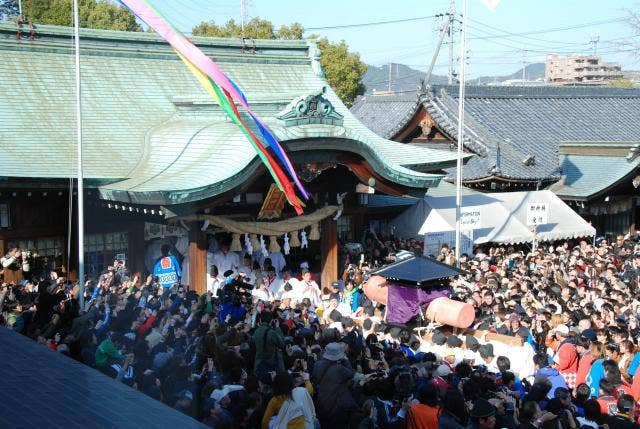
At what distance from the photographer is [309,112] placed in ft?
51.5

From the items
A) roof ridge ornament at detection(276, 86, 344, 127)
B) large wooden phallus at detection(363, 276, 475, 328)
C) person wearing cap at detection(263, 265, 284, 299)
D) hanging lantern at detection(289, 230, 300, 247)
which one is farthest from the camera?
hanging lantern at detection(289, 230, 300, 247)

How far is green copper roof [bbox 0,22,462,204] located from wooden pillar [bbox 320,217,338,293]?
1656mm

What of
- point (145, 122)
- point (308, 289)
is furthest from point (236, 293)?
point (145, 122)

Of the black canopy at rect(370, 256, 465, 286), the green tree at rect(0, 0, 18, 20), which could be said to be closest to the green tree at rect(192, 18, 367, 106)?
the green tree at rect(0, 0, 18, 20)

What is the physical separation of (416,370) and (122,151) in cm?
992

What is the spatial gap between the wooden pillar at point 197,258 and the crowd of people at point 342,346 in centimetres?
19

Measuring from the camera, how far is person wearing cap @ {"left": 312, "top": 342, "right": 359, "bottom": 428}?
26.6 ft

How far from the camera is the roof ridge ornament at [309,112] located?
15.5 metres

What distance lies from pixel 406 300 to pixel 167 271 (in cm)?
524

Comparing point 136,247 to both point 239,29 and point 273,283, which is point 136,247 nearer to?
point 273,283

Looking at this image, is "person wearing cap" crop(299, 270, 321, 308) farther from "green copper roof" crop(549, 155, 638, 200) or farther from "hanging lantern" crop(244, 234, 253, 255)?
"green copper roof" crop(549, 155, 638, 200)

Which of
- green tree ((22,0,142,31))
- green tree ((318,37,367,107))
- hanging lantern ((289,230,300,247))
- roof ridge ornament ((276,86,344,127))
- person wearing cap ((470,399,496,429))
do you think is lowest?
person wearing cap ((470,399,496,429))

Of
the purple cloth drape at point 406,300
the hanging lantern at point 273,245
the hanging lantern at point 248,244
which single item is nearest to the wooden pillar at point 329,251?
the hanging lantern at point 273,245

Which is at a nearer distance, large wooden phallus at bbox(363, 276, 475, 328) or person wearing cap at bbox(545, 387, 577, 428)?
person wearing cap at bbox(545, 387, 577, 428)
